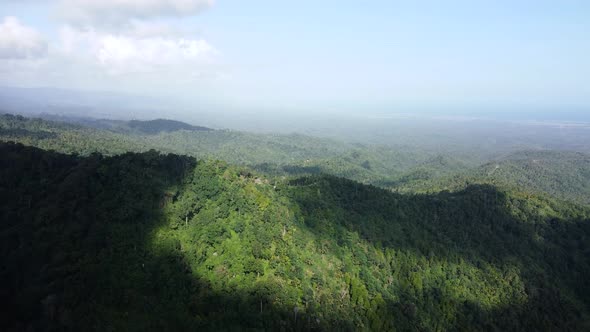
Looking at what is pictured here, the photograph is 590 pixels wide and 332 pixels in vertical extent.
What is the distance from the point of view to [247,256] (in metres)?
41.2

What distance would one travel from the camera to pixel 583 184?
494 ft

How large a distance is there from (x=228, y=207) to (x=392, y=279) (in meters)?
26.7

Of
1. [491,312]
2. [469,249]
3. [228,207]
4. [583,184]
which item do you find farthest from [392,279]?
[583,184]

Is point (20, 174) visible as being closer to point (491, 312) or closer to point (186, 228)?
point (186, 228)

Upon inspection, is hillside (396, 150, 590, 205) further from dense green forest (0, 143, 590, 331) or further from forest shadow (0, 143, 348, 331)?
forest shadow (0, 143, 348, 331)

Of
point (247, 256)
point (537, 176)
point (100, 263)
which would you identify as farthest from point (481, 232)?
point (537, 176)

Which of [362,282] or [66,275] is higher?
[66,275]

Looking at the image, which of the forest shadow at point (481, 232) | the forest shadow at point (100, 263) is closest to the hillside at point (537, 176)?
the forest shadow at point (481, 232)

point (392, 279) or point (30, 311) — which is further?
point (392, 279)

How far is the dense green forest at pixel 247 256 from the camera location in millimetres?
34000

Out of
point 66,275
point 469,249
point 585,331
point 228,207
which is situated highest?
point 228,207

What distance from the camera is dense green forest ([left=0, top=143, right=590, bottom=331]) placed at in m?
34.0

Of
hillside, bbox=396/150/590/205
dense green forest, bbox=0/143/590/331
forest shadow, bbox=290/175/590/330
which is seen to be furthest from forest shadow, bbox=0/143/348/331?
hillside, bbox=396/150/590/205

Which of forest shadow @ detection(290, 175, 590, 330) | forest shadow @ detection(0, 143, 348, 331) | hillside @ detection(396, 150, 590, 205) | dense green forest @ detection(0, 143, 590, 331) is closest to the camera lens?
forest shadow @ detection(0, 143, 348, 331)
